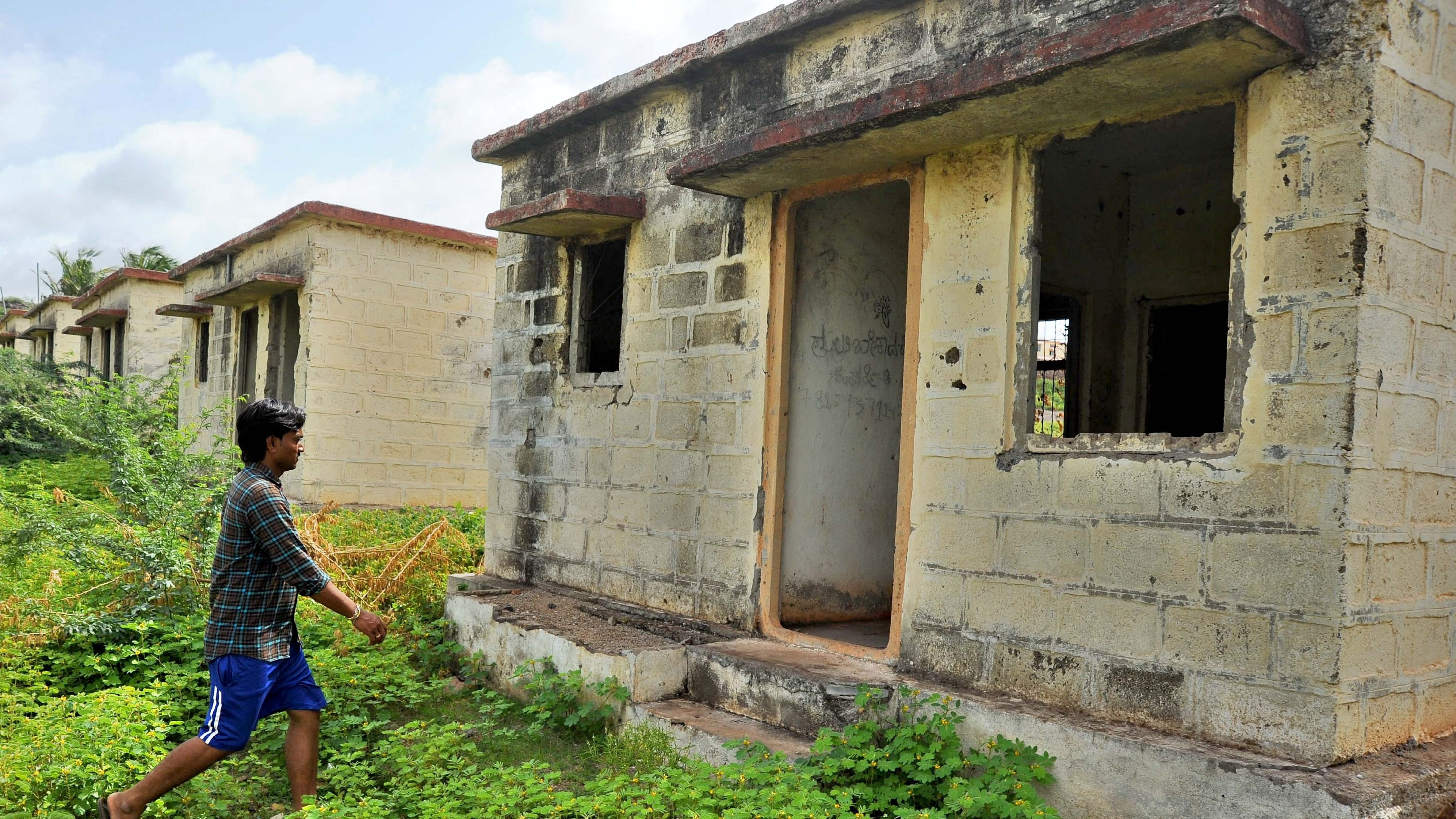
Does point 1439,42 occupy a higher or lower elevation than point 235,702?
higher

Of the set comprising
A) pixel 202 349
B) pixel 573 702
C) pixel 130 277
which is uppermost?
pixel 130 277

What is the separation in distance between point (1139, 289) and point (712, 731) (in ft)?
16.2

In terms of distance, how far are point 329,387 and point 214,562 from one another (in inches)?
305

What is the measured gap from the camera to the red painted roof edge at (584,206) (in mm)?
6559

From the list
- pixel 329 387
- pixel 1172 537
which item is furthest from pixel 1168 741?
pixel 329 387

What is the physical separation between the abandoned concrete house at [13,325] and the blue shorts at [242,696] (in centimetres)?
2544

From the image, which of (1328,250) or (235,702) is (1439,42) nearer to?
(1328,250)

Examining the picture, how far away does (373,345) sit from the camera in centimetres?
1184

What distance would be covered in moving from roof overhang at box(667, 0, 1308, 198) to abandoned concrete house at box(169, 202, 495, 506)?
23.5ft

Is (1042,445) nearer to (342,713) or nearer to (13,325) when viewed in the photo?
(342,713)

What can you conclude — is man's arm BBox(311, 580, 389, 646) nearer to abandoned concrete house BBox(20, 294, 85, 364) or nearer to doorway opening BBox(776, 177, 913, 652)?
doorway opening BBox(776, 177, 913, 652)

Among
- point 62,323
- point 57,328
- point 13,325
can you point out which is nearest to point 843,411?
point 62,323

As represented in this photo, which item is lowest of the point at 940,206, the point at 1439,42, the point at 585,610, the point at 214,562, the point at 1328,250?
the point at 585,610

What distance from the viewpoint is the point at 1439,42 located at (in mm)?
3877
